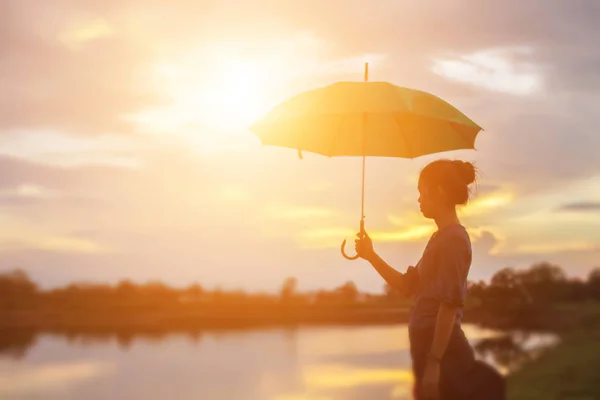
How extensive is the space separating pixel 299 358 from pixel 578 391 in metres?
35.9

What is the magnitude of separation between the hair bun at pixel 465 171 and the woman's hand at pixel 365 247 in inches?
39.4

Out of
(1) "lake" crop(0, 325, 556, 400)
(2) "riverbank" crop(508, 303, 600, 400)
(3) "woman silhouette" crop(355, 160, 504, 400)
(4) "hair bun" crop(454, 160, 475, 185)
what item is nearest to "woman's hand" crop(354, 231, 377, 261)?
(3) "woman silhouette" crop(355, 160, 504, 400)

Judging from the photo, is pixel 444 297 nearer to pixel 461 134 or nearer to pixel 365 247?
pixel 365 247

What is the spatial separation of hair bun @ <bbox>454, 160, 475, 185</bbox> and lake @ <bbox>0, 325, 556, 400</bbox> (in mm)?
17097

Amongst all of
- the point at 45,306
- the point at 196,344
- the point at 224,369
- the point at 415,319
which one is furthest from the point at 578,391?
the point at 45,306

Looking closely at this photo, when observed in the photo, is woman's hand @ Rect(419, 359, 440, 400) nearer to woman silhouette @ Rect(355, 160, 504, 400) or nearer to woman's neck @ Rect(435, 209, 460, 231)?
woman silhouette @ Rect(355, 160, 504, 400)

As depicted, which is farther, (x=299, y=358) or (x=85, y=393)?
(x=299, y=358)

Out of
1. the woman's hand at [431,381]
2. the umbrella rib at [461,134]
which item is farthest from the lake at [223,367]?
the woman's hand at [431,381]

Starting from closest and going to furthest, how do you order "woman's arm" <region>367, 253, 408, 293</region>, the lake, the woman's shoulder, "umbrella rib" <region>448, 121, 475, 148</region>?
the woman's shoulder < "woman's arm" <region>367, 253, 408, 293</region> < "umbrella rib" <region>448, 121, 475, 148</region> < the lake

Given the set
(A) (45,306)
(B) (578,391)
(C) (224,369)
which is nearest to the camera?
(B) (578,391)

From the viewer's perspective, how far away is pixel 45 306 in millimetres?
83062

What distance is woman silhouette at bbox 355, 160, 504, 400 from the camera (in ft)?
16.4

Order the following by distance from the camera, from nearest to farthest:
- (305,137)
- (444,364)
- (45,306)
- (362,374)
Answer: (444,364) → (305,137) → (362,374) → (45,306)

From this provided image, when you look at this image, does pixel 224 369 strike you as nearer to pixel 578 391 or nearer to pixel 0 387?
pixel 0 387
